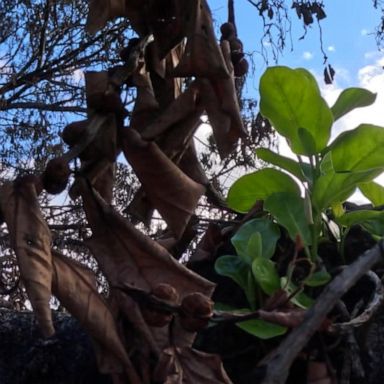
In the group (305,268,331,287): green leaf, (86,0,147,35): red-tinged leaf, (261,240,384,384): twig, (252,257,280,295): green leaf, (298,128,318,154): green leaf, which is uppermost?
(86,0,147,35): red-tinged leaf

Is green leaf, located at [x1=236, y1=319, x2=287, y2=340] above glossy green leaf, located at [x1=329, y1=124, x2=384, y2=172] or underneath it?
underneath

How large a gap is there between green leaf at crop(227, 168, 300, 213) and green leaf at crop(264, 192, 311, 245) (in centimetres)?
2

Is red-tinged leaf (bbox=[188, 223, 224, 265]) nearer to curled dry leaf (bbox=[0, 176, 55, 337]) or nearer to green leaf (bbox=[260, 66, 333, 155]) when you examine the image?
green leaf (bbox=[260, 66, 333, 155])

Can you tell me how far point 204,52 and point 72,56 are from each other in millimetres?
2762

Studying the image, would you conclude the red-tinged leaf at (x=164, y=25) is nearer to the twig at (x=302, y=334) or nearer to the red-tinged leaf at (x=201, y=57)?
the red-tinged leaf at (x=201, y=57)

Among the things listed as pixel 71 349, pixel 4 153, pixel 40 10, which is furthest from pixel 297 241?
pixel 4 153

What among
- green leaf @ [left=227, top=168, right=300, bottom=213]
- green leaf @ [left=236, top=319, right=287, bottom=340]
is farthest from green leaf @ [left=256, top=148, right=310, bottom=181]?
green leaf @ [left=236, top=319, right=287, bottom=340]

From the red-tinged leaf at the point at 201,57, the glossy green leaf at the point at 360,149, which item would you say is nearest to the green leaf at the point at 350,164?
the glossy green leaf at the point at 360,149

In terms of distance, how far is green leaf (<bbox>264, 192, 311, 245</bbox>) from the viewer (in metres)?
0.44

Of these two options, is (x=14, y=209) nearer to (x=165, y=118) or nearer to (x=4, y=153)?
(x=165, y=118)

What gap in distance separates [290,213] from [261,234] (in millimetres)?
27

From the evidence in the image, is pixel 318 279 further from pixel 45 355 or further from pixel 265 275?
pixel 45 355

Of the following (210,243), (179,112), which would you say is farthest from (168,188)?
(210,243)

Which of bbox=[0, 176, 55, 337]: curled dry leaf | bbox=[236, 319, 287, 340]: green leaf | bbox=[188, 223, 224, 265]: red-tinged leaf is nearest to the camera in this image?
bbox=[0, 176, 55, 337]: curled dry leaf
